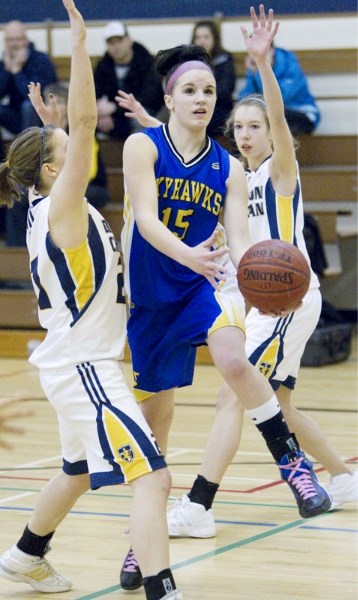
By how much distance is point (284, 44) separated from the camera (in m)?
11.6

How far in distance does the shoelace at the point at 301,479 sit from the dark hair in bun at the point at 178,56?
149cm

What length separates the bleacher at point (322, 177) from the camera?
34.9 feet

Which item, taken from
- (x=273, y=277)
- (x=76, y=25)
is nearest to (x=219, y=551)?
(x=273, y=277)

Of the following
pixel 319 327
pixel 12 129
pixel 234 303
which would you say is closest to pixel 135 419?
pixel 234 303

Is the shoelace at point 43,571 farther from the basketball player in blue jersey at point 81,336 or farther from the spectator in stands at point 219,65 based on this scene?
the spectator in stands at point 219,65

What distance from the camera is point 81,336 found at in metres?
3.63

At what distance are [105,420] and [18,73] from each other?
319 inches

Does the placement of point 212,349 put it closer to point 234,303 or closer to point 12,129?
point 234,303

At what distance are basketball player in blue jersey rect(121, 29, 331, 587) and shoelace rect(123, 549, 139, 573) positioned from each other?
0.47 meters

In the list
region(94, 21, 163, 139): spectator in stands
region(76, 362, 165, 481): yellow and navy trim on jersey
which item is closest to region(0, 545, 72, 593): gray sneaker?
region(76, 362, 165, 481): yellow and navy trim on jersey

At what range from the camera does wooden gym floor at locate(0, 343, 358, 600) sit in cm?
402

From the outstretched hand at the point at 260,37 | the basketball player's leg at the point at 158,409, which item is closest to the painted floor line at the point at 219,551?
the basketball player's leg at the point at 158,409

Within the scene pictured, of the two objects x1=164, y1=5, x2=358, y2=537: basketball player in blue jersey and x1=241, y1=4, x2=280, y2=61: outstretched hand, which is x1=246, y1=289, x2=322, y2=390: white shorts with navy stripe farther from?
x1=241, y1=4, x2=280, y2=61: outstretched hand

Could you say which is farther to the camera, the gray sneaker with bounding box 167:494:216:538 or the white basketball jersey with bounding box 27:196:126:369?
the gray sneaker with bounding box 167:494:216:538
